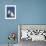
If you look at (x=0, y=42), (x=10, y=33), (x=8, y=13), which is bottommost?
(x=0, y=42)

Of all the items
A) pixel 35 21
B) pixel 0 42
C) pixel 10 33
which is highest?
pixel 35 21

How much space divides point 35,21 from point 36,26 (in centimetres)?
18

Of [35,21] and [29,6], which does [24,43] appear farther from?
[29,6]

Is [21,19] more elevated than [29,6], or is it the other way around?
[29,6]

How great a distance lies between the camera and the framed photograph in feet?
12.2

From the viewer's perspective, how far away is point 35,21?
3.73m

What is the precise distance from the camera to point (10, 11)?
148 inches

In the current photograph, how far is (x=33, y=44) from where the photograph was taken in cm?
334

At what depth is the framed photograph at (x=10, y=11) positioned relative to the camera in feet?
12.2

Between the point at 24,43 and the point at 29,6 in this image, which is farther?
the point at 29,6

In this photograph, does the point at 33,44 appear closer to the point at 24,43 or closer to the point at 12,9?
the point at 24,43

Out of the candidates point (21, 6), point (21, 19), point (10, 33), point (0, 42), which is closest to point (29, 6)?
point (21, 6)

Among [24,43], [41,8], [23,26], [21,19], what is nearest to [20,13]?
[21,19]

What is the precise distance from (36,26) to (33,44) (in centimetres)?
59
